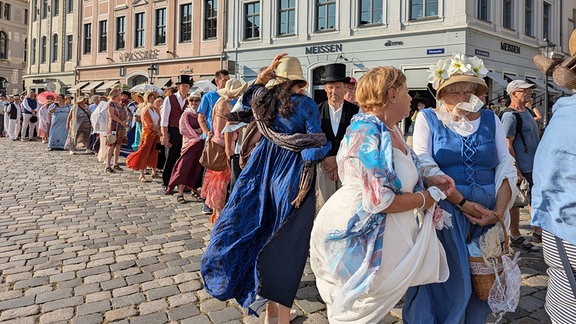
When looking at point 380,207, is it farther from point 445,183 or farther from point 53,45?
point 53,45

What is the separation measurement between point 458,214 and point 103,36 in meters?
35.3

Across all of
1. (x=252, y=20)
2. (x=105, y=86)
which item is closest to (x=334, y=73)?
(x=252, y=20)

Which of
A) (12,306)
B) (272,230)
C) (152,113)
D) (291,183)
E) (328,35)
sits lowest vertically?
(12,306)

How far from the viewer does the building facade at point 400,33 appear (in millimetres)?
19047

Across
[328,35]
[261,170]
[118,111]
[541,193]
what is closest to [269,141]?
[261,170]

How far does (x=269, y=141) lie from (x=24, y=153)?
45.4ft

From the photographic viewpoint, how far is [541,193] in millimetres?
2094

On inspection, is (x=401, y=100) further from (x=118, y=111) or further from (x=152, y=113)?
(x=118, y=111)

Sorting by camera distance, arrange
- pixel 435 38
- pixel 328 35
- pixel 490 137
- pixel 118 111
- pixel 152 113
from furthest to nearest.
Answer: pixel 328 35, pixel 435 38, pixel 118 111, pixel 152 113, pixel 490 137

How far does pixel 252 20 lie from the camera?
82.8 feet

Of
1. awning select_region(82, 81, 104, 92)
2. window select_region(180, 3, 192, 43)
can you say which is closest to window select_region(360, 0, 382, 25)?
window select_region(180, 3, 192, 43)

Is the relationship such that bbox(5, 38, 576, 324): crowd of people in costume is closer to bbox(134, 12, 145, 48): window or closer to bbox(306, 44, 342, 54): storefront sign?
bbox(306, 44, 342, 54): storefront sign

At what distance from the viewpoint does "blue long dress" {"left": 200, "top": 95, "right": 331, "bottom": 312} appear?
9.87 feet

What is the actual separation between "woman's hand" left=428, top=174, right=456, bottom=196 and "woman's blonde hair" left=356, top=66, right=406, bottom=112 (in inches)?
22.5
